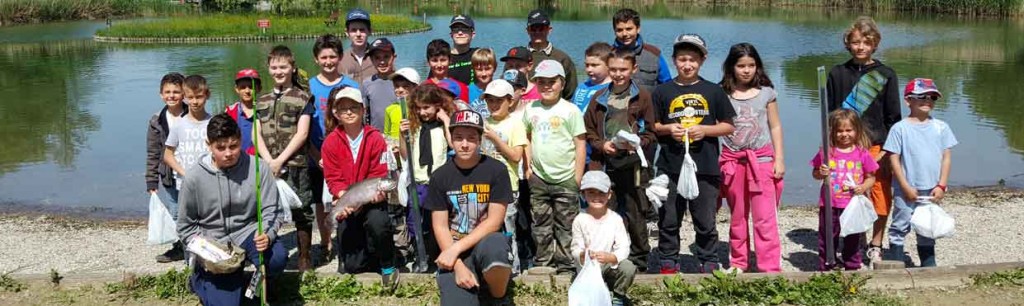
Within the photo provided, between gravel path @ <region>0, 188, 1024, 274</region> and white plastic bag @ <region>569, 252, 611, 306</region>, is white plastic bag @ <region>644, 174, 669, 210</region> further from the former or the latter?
gravel path @ <region>0, 188, 1024, 274</region>

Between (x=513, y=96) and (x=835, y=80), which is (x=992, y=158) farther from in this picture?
(x=513, y=96)

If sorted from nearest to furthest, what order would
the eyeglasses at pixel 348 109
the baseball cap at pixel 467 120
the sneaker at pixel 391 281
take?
the baseball cap at pixel 467 120 < the sneaker at pixel 391 281 < the eyeglasses at pixel 348 109

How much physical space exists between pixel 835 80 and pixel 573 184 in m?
2.14

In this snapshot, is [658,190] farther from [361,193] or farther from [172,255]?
[172,255]

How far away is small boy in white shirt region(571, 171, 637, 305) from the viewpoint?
16.0 feet

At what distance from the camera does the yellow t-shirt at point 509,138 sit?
17.9 ft

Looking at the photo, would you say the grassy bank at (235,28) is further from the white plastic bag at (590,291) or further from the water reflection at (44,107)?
the white plastic bag at (590,291)

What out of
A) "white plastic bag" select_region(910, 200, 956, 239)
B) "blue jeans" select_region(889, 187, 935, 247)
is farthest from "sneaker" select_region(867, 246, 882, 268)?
"white plastic bag" select_region(910, 200, 956, 239)

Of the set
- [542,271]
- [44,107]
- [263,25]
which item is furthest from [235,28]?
[542,271]

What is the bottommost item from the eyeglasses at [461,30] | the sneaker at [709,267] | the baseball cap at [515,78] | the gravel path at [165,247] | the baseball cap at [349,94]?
the gravel path at [165,247]

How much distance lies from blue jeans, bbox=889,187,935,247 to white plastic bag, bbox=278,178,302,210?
407 centimetres

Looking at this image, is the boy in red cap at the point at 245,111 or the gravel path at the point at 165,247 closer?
the boy in red cap at the point at 245,111

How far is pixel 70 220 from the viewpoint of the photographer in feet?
29.6

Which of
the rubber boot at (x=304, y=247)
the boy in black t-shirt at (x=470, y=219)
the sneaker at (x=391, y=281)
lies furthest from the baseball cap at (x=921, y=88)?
the rubber boot at (x=304, y=247)
